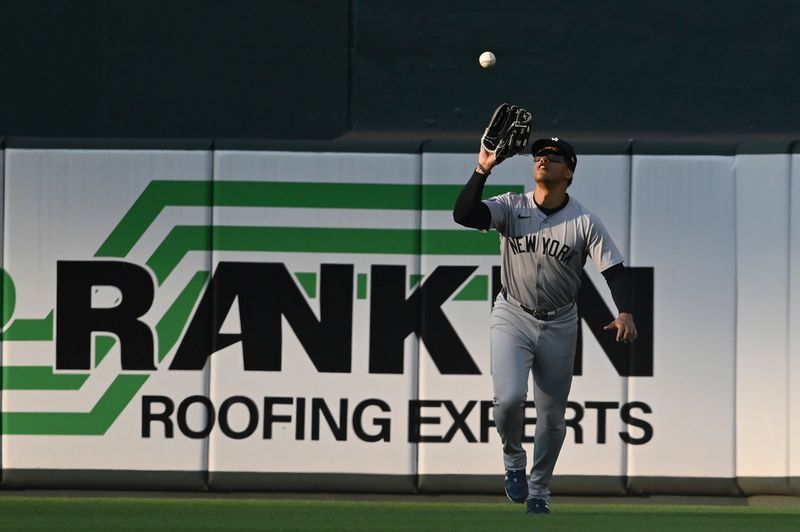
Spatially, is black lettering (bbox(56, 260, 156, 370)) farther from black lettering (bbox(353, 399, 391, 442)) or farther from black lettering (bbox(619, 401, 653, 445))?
black lettering (bbox(619, 401, 653, 445))

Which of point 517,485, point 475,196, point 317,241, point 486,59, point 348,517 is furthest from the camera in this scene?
point 486,59

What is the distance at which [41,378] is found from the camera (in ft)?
24.9

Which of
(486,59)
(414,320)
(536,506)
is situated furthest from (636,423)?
(486,59)

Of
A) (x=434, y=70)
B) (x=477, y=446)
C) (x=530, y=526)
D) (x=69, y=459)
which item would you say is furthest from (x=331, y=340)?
(x=530, y=526)

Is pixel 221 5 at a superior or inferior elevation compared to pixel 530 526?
superior

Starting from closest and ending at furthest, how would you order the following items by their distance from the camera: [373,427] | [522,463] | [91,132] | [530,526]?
[530,526]
[522,463]
[373,427]
[91,132]

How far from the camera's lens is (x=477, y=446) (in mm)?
7582

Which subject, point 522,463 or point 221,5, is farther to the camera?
point 221,5

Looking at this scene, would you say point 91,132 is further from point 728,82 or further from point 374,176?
point 728,82

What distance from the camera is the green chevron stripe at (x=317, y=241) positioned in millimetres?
7621

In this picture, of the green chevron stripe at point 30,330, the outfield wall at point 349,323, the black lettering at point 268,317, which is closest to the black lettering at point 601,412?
the outfield wall at point 349,323

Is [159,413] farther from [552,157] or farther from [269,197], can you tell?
[552,157]

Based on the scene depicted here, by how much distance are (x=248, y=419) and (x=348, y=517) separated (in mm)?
2131

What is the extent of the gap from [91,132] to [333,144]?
194 centimetres
